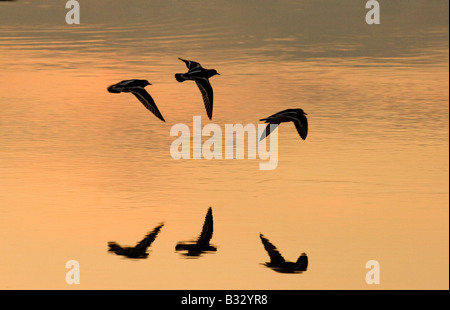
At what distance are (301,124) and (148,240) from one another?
12.7 ft

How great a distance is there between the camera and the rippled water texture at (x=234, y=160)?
11680 mm

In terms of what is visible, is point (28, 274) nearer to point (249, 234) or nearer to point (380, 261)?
point (249, 234)

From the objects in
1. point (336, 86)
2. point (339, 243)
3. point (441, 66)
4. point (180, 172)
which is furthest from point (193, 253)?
point (441, 66)

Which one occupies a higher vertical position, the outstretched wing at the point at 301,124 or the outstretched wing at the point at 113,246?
the outstretched wing at the point at 301,124

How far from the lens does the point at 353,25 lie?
22.8 m

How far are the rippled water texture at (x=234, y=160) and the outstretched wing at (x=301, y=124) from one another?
0.16 metres

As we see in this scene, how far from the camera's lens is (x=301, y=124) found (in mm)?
15133
